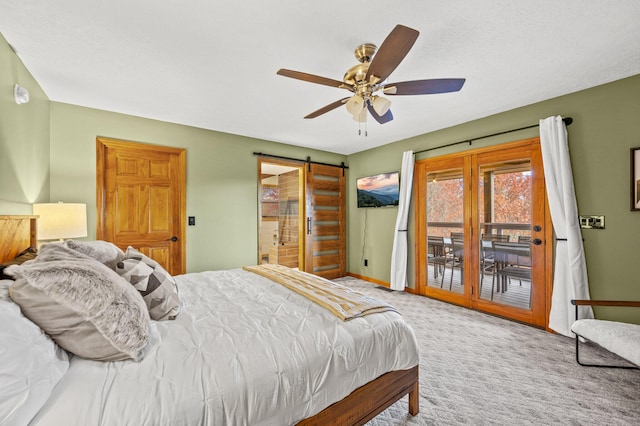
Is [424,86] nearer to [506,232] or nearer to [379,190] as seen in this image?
[506,232]

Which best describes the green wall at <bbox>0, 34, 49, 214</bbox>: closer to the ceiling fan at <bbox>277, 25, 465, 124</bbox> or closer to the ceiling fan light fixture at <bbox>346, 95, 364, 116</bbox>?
the ceiling fan at <bbox>277, 25, 465, 124</bbox>

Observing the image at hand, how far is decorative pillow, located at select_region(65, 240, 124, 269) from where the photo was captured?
1503mm

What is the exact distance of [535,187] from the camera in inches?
119

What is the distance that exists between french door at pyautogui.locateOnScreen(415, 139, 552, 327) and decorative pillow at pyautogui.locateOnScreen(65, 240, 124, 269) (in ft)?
12.6

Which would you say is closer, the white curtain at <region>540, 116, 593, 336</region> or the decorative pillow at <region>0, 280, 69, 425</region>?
the decorative pillow at <region>0, 280, 69, 425</region>

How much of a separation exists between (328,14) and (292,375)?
208cm

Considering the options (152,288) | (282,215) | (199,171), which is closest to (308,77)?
(152,288)

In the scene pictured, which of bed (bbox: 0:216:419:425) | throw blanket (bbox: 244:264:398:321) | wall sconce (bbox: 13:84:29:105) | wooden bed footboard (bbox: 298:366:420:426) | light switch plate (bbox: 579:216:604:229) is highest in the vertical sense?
wall sconce (bbox: 13:84:29:105)

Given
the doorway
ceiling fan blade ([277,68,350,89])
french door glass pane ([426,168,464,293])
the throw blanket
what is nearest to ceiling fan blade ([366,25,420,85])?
ceiling fan blade ([277,68,350,89])

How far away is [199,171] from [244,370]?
330cm

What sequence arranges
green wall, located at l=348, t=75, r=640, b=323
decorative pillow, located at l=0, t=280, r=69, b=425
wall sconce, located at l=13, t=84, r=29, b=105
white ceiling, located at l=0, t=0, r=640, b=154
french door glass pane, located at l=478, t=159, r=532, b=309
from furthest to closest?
french door glass pane, located at l=478, t=159, r=532, b=309, green wall, located at l=348, t=75, r=640, b=323, wall sconce, located at l=13, t=84, r=29, b=105, white ceiling, located at l=0, t=0, r=640, b=154, decorative pillow, located at l=0, t=280, r=69, b=425

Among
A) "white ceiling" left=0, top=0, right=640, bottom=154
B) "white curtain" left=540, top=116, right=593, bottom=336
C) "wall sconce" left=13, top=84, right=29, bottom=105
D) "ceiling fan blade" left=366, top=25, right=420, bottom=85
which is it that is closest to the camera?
"ceiling fan blade" left=366, top=25, right=420, bottom=85

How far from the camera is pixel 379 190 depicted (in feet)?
15.6

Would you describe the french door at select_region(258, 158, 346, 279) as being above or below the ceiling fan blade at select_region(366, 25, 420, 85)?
below
